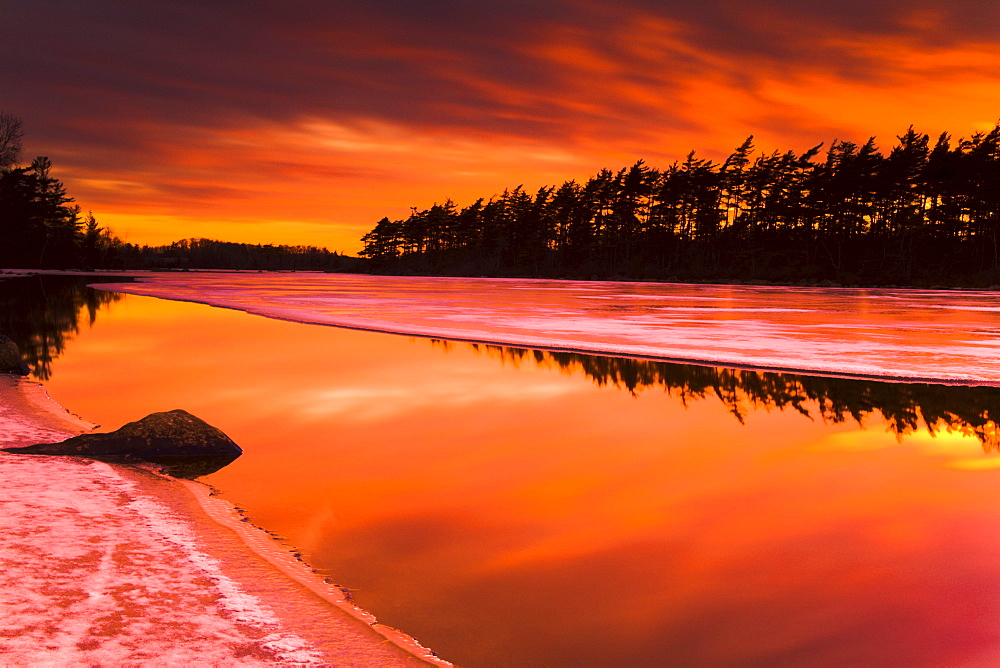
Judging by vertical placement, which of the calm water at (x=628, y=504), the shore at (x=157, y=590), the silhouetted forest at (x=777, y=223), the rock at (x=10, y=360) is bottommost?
the calm water at (x=628, y=504)

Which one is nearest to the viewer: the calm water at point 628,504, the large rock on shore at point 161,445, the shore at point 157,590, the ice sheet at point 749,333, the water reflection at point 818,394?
the shore at point 157,590

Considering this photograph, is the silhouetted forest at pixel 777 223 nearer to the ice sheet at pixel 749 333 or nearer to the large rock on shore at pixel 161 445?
the ice sheet at pixel 749 333

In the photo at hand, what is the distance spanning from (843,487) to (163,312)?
1070 inches

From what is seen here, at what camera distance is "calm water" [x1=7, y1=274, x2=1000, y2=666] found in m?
3.60

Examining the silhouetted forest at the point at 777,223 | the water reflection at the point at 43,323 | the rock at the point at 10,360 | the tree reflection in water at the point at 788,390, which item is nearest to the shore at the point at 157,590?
the tree reflection in water at the point at 788,390

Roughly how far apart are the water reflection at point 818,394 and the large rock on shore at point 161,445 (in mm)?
6058

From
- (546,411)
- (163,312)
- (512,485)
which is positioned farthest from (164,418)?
(163,312)

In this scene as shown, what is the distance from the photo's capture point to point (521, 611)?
3754 millimetres

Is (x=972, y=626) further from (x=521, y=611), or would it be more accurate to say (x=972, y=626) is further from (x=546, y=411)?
(x=546, y=411)

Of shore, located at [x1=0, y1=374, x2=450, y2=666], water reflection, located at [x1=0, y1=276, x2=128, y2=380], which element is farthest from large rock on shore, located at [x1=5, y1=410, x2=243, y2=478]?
water reflection, located at [x1=0, y1=276, x2=128, y2=380]

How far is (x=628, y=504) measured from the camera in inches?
221

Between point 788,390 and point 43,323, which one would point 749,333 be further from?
point 43,323

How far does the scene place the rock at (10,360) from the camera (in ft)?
38.4

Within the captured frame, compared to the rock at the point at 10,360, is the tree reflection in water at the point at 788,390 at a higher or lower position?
lower
